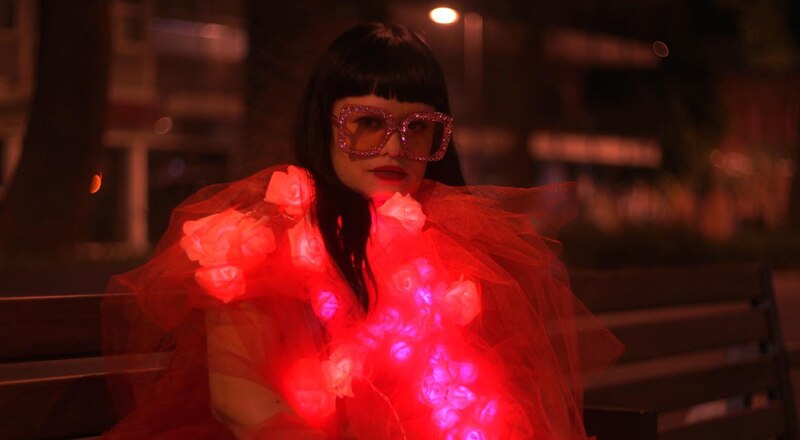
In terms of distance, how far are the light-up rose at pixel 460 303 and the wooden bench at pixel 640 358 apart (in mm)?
623

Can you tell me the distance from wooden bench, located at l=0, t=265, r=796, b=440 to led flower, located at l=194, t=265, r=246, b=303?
0.40 meters

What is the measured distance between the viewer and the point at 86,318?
2527 millimetres

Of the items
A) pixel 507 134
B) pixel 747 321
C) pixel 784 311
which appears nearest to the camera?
pixel 747 321

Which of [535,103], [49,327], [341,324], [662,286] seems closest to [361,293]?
[341,324]

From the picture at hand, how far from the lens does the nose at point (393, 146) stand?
2.41m

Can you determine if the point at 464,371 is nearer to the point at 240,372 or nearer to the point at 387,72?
the point at 240,372

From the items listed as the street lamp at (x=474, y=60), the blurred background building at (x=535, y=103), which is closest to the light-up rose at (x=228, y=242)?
the blurred background building at (x=535, y=103)

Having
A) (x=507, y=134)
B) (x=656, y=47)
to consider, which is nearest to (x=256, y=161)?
(x=507, y=134)

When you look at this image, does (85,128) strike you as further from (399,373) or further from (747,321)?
(399,373)

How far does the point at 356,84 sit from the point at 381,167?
0.60 ft

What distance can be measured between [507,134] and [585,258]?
2569 mm

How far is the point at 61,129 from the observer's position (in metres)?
10.4

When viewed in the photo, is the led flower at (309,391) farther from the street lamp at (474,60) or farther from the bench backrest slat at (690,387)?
the street lamp at (474,60)

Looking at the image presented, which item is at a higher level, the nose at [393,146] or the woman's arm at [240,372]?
the nose at [393,146]
